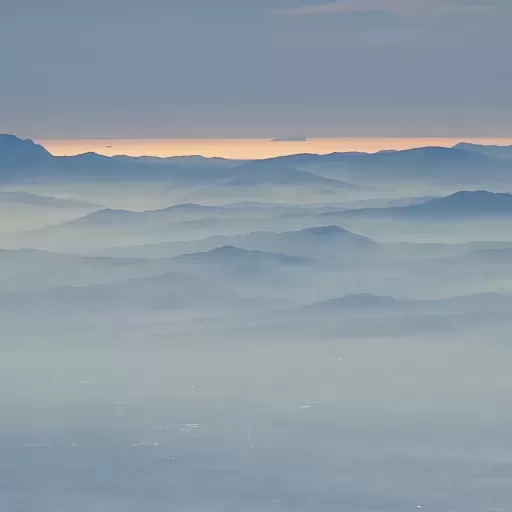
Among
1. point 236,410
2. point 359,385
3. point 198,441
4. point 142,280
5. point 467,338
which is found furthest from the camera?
point 142,280

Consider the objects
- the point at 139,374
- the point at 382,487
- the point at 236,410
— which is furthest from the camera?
the point at 139,374

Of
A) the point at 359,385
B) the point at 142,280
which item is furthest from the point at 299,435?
the point at 142,280

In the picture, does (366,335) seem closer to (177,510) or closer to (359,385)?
(359,385)

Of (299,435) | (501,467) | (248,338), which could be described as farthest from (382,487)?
(248,338)

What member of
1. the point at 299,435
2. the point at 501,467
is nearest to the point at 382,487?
the point at 501,467

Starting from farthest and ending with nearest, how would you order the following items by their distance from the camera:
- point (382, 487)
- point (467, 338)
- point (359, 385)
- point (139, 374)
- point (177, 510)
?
point (467, 338)
point (139, 374)
point (359, 385)
point (382, 487)
point (177, 510)

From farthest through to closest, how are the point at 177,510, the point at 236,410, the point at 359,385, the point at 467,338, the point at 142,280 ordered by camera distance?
1. the point at 142,280
2. the point at 467,338
3. the point at 359,385
4. the point at 236,410
5. the point at 177,510

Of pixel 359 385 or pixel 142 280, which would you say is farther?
pixel 142 280

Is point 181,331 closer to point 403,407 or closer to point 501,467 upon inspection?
point 403,407

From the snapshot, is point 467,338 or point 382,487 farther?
point 467,338
